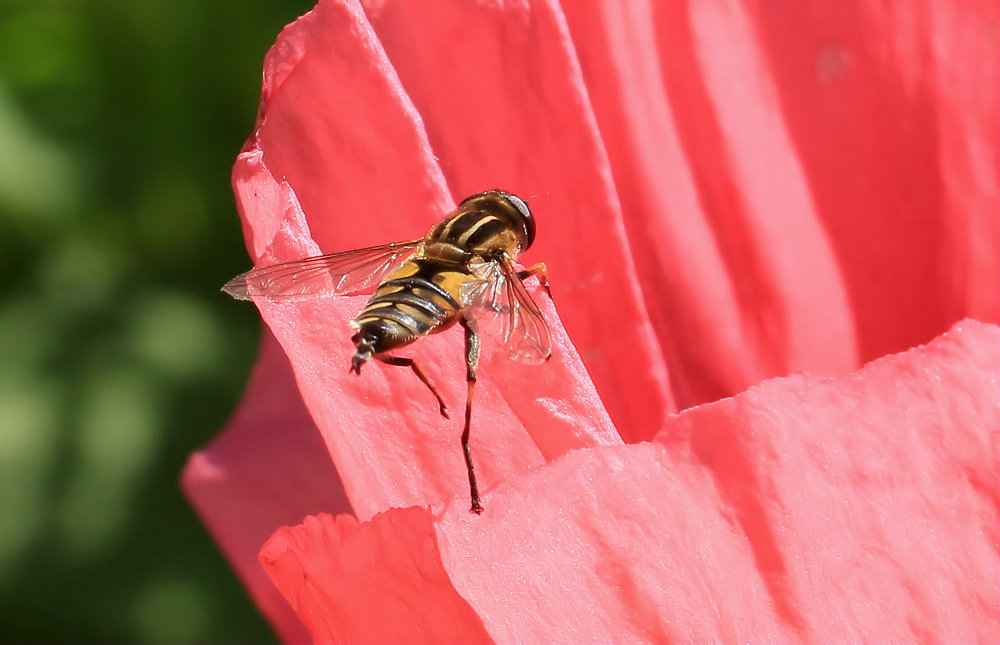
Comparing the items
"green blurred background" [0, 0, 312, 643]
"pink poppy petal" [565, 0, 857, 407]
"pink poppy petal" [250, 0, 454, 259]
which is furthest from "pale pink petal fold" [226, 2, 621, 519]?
"green blurred background" [0, 0, 312, 643]

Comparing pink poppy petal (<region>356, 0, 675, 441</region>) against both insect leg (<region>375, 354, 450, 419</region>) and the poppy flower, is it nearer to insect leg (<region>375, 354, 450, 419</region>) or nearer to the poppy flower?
the poppy flower

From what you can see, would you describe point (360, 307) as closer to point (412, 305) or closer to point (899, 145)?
point (412, 305)

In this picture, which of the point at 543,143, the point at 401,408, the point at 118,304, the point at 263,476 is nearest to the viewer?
the point at 401,408

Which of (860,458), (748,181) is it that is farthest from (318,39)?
(860,458)

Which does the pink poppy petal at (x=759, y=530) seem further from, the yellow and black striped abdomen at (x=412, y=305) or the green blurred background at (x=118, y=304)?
the green blurred background at (x=118, y=304)

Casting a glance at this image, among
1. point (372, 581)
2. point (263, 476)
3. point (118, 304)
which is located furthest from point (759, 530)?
point (118, 304)

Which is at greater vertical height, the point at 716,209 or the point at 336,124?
the point at 336,124

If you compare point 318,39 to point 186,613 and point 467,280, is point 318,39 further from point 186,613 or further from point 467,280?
point 186,613
